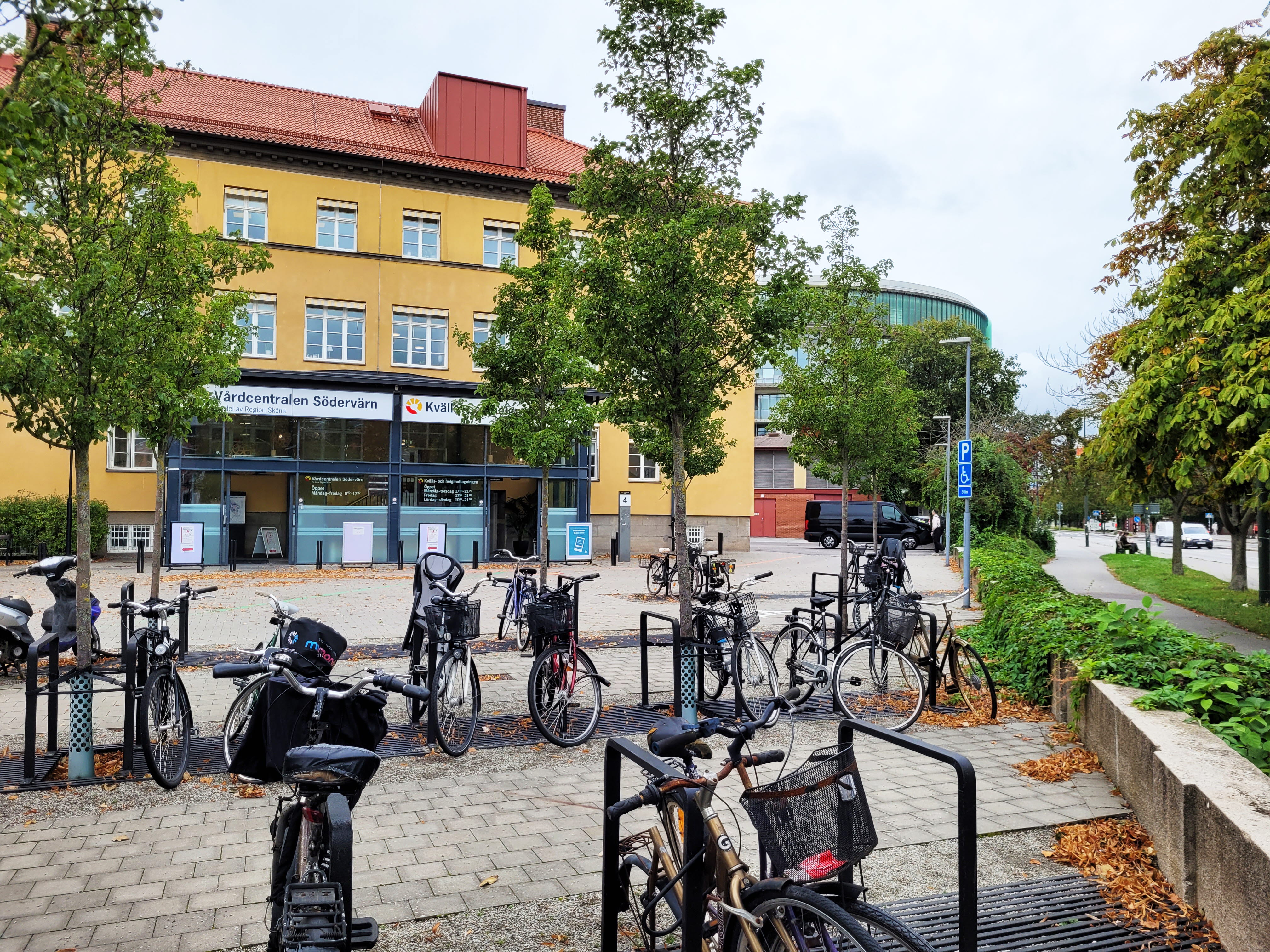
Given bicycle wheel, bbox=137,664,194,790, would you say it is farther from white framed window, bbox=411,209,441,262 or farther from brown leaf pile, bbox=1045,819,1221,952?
white framed window, bbox=411,209,441,262

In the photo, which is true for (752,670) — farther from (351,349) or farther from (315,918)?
(351,349)

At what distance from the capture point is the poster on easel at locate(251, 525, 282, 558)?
26.2 m

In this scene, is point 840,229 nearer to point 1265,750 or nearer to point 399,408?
point 399,408

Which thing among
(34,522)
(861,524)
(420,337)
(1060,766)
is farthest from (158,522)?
(861,524)

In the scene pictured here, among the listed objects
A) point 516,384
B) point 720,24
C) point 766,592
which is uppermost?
point 720,24

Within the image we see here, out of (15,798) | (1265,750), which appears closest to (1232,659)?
(1265,750)

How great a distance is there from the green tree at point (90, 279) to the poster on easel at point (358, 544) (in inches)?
644

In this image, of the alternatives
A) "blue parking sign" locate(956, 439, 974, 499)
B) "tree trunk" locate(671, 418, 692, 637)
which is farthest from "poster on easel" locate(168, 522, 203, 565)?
"blue parking sign" locate(956, 439, 974, 499)

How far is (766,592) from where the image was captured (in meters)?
19.3

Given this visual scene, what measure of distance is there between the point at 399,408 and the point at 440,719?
→ 68.8ft

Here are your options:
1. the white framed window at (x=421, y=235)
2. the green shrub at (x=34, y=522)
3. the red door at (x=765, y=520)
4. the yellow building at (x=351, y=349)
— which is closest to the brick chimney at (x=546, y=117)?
the yellow building at (x=351, y=349)

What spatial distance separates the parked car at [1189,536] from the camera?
171 ft

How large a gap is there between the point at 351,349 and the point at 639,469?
1034cm

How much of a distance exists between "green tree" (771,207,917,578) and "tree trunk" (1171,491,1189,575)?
8.02 metres
